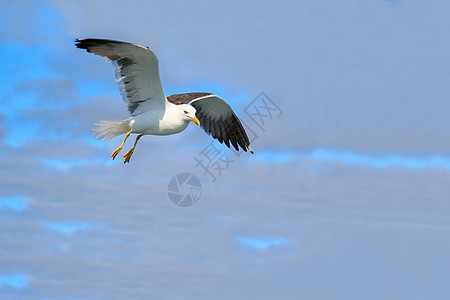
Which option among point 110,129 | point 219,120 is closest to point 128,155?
point 110,129

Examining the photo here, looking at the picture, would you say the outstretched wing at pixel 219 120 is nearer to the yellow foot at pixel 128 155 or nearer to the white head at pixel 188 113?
the white head at pixel 188 113

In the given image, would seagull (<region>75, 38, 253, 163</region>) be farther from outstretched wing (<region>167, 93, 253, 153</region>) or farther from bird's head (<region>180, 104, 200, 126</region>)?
outstretched wing (<region>167, 93, 253, 153</region>)

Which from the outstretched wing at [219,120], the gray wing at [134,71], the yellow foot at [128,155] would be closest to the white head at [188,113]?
the gray wing at [134,71]

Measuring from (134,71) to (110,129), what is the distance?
5.92ft

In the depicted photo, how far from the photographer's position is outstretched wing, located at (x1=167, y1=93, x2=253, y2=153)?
57.9 feet

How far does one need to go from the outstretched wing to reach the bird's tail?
89.2 inches

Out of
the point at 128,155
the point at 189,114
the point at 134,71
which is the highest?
the point at 134,71

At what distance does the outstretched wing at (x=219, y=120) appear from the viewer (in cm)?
1764

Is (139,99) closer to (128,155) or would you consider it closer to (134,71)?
(134,71)

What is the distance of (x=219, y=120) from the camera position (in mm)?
18375

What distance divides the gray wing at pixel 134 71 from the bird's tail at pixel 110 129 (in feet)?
1.63

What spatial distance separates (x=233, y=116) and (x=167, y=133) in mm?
3533

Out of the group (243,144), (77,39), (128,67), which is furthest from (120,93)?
(243,144)

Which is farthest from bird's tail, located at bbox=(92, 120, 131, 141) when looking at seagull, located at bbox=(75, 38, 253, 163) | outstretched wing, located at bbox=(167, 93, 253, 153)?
outstretched wing, located at bbox=(167, 93, 253, 153)
